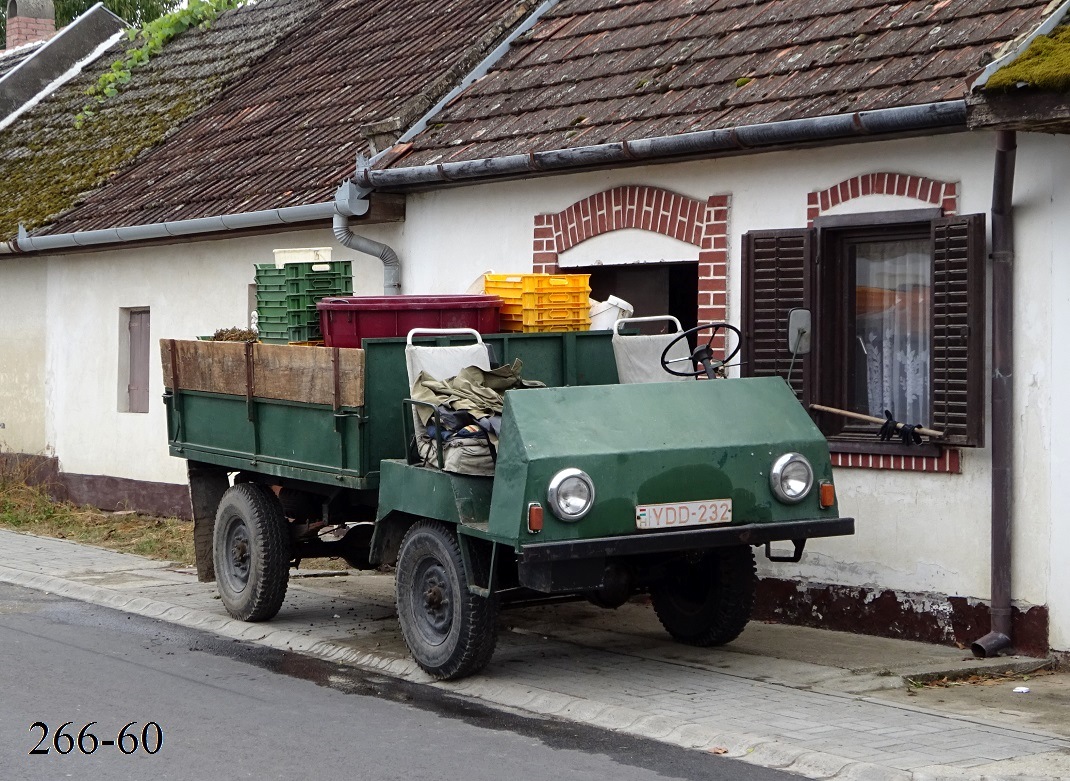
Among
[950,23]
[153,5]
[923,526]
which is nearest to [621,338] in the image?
[923,526]

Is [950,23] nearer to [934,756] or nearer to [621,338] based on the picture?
[621,338]

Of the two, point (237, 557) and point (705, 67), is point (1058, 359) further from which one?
point (237, 557)

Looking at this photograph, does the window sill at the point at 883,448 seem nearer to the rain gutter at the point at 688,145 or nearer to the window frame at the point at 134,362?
the rain gutter at the point at 688,145

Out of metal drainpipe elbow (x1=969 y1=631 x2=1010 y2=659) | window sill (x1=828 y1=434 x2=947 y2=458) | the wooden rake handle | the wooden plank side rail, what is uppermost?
the wooden plank side rail

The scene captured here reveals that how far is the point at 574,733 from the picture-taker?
712 cm

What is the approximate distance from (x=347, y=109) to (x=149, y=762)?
892 centimetres

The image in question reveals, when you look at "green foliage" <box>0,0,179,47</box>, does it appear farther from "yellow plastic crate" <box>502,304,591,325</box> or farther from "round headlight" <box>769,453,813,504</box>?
"round headlight" <box>769,453,813,504</box>

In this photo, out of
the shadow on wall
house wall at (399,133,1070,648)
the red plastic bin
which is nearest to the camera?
house wall at (399,133,1070,648)

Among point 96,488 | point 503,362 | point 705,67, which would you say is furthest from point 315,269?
point 96,488

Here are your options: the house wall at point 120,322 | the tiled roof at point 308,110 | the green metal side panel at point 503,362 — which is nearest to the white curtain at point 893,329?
the green metal side panel at point 503,362

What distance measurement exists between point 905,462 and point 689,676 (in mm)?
1963

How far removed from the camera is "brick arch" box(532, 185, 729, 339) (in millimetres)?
10211

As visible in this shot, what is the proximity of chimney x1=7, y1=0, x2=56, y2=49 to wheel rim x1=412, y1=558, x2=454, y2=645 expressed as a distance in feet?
63.8

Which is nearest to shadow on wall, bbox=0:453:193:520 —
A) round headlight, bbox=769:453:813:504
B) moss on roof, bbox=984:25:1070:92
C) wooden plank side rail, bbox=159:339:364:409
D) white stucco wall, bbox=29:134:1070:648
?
white stucco wall, bbox=29:134:1070:648
